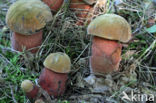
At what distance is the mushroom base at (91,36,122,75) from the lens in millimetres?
2154

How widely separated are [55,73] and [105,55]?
1.84 feet

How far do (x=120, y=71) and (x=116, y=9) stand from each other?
3.78ft

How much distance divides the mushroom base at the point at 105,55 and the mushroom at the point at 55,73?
35cm

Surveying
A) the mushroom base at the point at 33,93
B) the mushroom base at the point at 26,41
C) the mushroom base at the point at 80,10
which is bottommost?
the mushroom base at the point at 33,93

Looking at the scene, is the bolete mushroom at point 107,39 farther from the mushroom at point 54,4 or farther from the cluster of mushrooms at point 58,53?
the mushroom at point 54,4

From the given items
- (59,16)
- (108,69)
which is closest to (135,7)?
(59,16)

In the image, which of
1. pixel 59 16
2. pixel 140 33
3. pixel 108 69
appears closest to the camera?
pixel 108 69

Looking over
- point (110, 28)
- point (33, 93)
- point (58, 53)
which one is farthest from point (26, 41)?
point (110, 28)

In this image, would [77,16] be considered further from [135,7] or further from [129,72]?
[129,72]

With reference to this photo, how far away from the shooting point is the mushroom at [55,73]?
198cm

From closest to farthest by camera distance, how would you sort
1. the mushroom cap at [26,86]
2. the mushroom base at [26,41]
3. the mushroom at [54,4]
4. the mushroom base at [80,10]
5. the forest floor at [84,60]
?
the mushroom cap at [26,86]
the forest floor at [84,60]
the mushroom base at [26,41]
the mushroom at [54,4]
the mushroom base at [80,10]

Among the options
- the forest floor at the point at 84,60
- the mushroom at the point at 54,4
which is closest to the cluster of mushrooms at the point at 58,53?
the forest floor at the point at 84,60

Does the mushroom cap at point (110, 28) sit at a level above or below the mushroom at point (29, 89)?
above

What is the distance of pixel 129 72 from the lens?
228cm
